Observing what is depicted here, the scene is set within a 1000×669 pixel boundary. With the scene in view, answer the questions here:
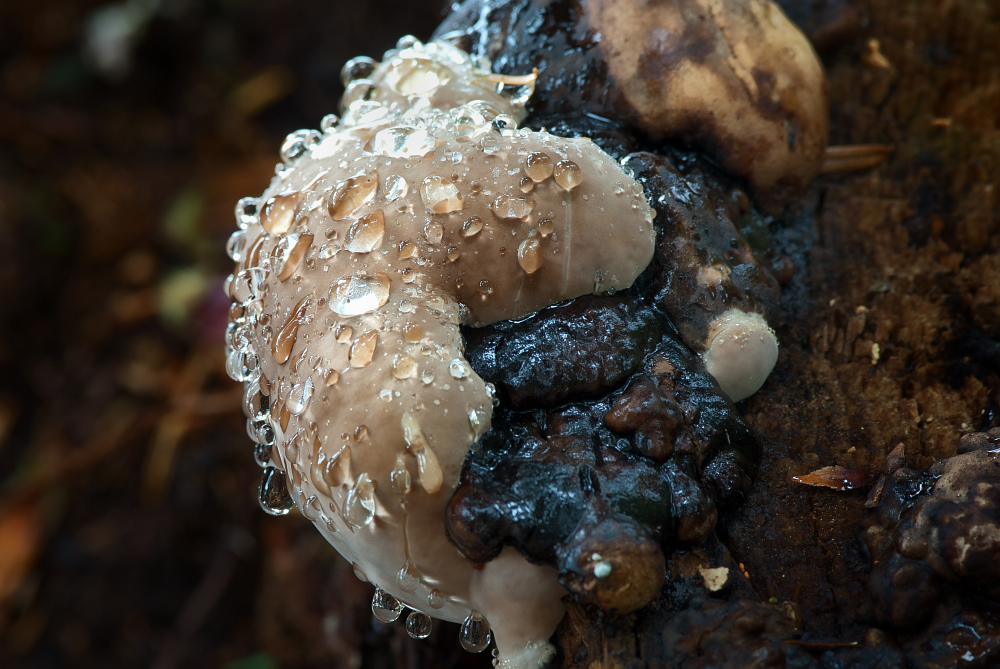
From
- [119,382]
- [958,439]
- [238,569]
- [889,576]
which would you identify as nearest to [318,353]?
[889,576]

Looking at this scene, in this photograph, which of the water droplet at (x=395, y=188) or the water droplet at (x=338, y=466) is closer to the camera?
the water droplet at (x=338, y=466)

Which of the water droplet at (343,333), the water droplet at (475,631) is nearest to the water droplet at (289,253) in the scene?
the water droplet at (343,333)

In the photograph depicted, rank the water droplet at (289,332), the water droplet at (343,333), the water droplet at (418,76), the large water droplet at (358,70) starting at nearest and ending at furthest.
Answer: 1. the water droplet at (343,333)
2. the water droplet at (289,332)
3. the water droplet at (418,76)
4. the large water droplet at (358,70)

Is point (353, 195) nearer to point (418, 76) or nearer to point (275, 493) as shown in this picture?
point (418, 76)

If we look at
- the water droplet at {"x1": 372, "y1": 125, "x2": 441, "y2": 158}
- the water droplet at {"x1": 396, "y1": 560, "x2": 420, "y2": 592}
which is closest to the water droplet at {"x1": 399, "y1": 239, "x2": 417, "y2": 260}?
the water droplet at {"x1": 372, "y1": 125, "x2": 441, "y2": 158}

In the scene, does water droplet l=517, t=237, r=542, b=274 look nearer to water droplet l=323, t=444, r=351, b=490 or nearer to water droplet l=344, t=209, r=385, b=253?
water droplet l=344, t=209, r=385, b=253

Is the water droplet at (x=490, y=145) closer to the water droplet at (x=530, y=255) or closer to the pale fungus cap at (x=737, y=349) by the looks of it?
the water droplet at (x=530, y=255)

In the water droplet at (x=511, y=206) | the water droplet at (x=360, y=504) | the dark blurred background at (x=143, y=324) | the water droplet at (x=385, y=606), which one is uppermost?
the water droplet at (x=511, y=206)
